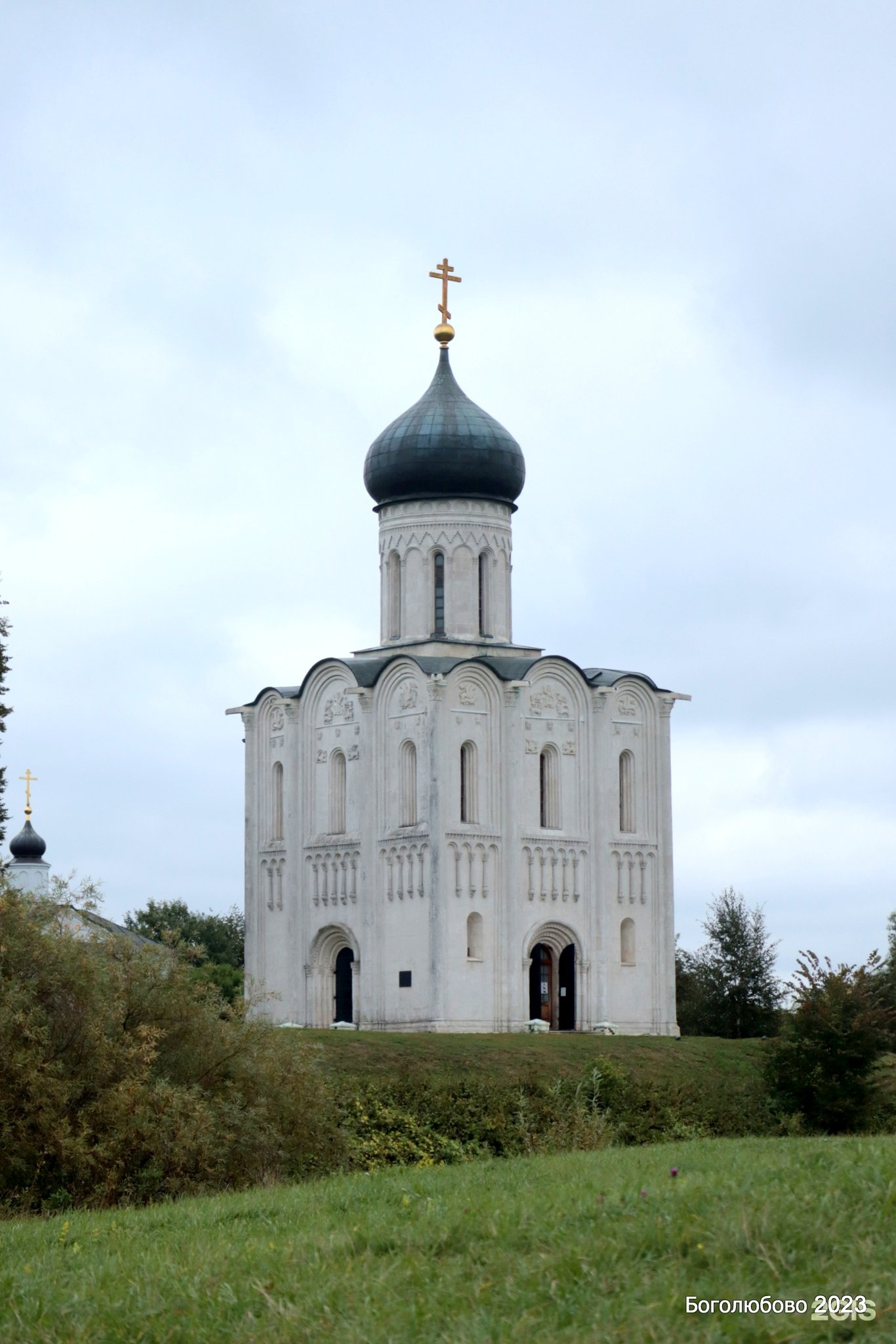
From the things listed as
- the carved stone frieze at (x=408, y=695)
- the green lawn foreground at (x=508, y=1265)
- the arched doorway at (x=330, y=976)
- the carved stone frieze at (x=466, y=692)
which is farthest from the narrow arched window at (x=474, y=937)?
the green lawn foreground at (x=508, y=1265)

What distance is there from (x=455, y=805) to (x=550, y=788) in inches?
96.4

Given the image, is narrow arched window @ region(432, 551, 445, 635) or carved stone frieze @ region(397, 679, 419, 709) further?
narrow arched window @ region(432, 551, 445, 635)

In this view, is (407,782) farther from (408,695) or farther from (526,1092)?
(526,1092)

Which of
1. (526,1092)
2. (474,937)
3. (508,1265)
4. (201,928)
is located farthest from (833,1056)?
(201,928)

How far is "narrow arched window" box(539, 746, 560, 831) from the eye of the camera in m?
38.3

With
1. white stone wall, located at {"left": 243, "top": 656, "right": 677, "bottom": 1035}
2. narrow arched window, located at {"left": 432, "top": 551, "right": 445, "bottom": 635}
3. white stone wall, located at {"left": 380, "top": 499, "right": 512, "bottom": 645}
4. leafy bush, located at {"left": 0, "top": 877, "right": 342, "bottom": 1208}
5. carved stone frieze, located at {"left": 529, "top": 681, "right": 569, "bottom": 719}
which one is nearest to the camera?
leafy bush, located at {"left": 0, "top": 877, "right": 342, "bottom": 1208}

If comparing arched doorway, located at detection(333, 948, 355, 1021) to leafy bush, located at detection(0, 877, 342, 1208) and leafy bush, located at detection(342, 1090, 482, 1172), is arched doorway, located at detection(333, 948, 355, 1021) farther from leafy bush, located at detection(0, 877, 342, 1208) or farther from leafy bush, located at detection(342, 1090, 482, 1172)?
leafy bush, located at detection(0, 877, 342, 1208)

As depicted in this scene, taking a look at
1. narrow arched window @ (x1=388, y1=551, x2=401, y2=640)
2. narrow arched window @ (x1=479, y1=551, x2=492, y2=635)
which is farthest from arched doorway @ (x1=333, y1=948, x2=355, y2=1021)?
narrow arched window @ (x1=479, y1=551, x2=492, y2=635)

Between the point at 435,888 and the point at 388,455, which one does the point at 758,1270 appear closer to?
the point at 435,888

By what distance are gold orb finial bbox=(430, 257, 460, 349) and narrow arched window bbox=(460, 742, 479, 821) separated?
28.5 ft

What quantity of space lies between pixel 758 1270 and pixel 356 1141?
46.6 feet

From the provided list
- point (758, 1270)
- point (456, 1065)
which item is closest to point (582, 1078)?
point (456, 1065)

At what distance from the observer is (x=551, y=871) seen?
38031 mm

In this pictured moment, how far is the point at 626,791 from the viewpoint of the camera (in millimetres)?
39688
